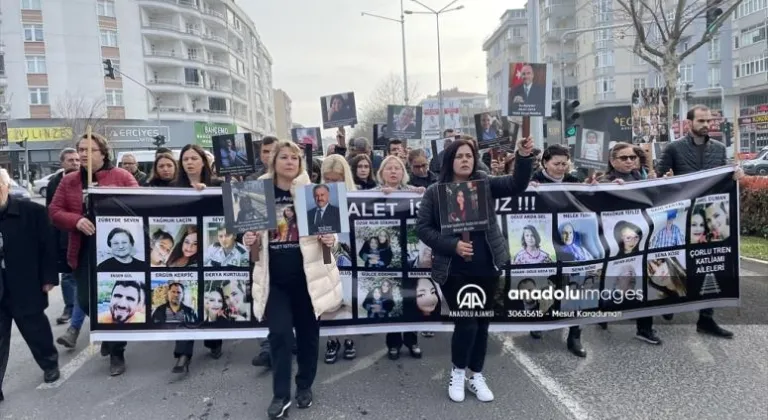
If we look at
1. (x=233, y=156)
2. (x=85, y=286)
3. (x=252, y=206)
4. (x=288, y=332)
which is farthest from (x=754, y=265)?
(x=85, y=286)

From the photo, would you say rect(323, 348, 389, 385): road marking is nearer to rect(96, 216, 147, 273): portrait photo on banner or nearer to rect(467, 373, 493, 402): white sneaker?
rect(467, 373, 493, 402): white sneaker

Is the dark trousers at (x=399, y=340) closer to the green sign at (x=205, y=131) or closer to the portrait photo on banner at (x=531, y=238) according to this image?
the portrait photo on banner at (x=531, y=238)

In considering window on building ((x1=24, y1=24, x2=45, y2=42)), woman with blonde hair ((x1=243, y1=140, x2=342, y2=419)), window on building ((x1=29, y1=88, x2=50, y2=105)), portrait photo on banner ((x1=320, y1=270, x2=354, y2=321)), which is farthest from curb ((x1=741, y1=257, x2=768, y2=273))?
window on building ((x1=24, y1=24, x2=45, y2=42))

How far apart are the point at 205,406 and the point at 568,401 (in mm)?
2585

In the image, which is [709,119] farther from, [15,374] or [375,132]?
[375,132]

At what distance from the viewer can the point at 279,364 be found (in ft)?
12.0

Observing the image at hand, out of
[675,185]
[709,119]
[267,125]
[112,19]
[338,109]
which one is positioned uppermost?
[112,19]

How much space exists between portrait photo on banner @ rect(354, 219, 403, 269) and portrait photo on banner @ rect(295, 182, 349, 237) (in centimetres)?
120

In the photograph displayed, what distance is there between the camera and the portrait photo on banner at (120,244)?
4.59 m

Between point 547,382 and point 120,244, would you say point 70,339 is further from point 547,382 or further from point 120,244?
point 547,382

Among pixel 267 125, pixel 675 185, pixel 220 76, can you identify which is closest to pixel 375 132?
pixel 675 185

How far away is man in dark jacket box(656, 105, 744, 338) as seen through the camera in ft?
16.3

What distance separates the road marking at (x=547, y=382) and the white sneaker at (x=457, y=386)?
649 mm

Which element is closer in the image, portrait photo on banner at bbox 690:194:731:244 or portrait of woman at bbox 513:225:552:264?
portrait of woman at bbox 513:225:552:264
